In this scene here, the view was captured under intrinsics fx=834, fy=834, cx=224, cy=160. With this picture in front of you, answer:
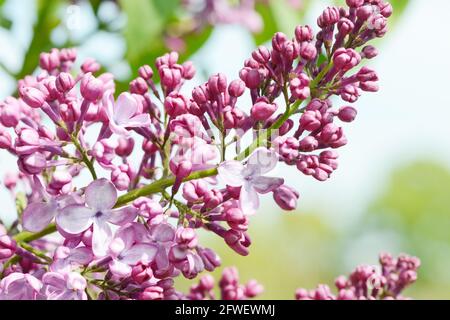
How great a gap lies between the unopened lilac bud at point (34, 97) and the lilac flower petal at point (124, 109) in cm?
9

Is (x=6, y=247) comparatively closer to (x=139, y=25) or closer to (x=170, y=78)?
(x=170, y=78)

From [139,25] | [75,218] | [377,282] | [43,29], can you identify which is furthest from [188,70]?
[43,29]

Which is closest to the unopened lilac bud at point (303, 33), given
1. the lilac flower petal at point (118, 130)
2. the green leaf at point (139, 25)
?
the lilac flower petal at point (118, 130)

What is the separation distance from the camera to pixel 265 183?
2.92 ft

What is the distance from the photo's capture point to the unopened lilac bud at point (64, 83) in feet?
3.15

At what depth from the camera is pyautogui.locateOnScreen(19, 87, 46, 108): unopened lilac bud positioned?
38.0 inches

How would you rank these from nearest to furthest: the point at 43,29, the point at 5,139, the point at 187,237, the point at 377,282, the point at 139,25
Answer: the point at 187,237 → the point at 5,139 → the point at 377,282 → the point at 139,25 → the point at 43,29

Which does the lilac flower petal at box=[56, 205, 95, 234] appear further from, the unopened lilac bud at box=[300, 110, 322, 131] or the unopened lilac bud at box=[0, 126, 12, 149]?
the unopened lilac bud at box=[300, 110, 322, 131]

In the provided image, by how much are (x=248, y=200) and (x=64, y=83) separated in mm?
259

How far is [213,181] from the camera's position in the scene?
3.25 ft

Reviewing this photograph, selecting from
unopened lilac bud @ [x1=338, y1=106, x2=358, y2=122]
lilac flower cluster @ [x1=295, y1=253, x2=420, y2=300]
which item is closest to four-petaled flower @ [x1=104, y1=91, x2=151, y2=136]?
unopened lilac bud @ [x1=338, y1=106, x2=358, y2=122]

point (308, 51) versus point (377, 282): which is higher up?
point (308, 51)

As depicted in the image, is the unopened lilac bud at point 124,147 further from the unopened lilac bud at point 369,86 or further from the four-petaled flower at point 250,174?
the unopened lilac bud at point 369,86
